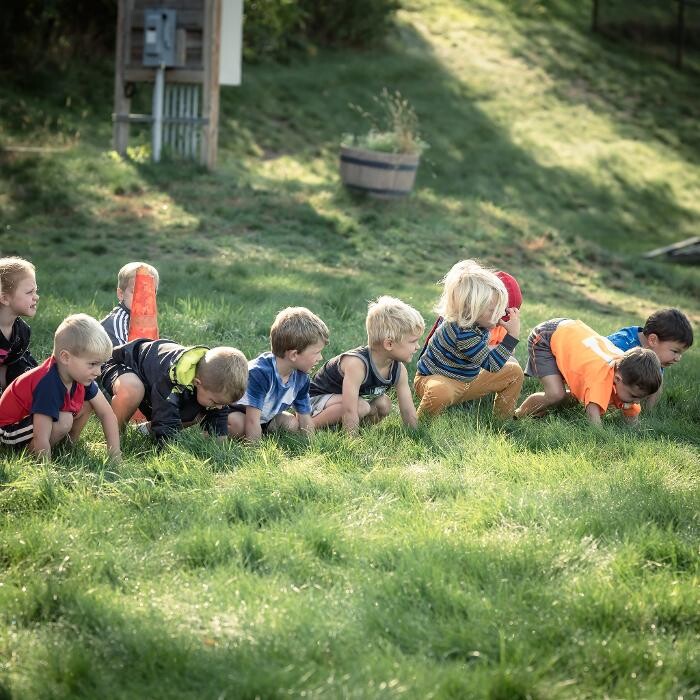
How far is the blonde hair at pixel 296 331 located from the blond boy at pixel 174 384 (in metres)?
0.39

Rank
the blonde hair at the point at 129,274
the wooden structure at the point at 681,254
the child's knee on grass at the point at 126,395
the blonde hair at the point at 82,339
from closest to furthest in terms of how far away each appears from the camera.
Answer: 1. the blonde hair at the point at 82,339
2. the child's knee on grass at the point at 126,395
3. the blonde hair at the point at 129,274
4. the wooden structure at the point at 681,254

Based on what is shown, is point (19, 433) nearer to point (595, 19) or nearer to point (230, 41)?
point (230, 41)

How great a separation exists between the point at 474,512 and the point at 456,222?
9593 millimetres

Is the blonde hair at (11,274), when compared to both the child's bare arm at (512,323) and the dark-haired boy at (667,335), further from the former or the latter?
the dark-haired boy at (667,335)

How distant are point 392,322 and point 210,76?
9.58 metres

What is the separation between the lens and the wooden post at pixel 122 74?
46.3ft

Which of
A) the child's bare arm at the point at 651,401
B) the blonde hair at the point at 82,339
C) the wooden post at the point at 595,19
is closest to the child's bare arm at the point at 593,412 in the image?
the child's bare arm at the point at 651,401

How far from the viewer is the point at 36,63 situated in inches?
688

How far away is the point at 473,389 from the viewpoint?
626cm

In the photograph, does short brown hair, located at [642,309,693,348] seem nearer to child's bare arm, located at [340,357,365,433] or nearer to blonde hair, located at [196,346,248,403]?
child's bare arm, located at [340,357,365,433]

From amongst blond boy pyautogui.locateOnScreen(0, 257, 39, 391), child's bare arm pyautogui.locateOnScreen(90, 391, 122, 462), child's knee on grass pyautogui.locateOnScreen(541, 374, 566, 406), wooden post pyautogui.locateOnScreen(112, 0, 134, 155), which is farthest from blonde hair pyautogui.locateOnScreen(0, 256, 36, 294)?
wooden post pyautogui.locateOnScreen(112, 0, 134, 155)

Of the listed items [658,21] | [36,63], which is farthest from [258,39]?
[658,21]

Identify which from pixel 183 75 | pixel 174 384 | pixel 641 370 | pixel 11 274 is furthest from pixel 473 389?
pixel 183 75

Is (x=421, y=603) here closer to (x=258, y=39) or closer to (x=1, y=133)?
(x=1, y=133)
